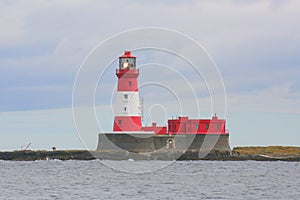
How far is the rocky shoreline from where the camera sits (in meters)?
56.6

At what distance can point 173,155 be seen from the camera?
57.4m

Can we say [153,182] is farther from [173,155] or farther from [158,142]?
[173,155]

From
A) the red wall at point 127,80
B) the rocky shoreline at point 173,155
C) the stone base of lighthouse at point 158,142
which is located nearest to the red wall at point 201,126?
the stone base of lighthouse at point 158,142

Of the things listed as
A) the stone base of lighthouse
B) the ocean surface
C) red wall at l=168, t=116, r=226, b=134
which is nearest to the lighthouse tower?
the stone base of lighthouse

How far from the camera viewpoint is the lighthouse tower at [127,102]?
181 feet

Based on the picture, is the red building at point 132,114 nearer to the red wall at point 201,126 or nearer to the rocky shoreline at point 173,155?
the red wall at point 201,126

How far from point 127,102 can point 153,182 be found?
16187 millimetres

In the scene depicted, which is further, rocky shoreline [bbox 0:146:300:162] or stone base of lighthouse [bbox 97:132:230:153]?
rocky shoreline [bbox 0:146:300:162]

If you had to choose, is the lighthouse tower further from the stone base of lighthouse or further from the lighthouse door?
the lighthouse door

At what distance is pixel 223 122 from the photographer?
58469 mm

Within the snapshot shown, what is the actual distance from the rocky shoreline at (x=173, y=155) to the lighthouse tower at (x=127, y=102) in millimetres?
2014

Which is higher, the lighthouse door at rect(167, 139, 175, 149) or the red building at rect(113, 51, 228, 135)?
the red building at rect(113, 51, 228, 135)

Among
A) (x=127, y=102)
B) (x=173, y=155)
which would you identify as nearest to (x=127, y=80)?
(x=127, y=102)

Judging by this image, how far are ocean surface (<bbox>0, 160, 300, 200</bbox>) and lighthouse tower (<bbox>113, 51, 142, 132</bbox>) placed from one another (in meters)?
2.47
